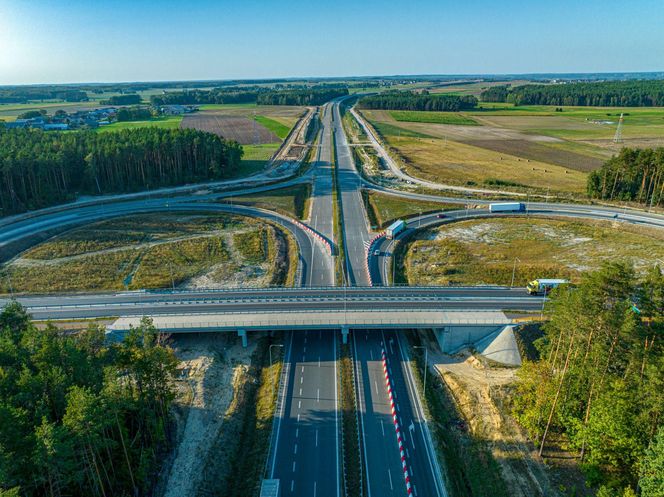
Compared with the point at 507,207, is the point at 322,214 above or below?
below

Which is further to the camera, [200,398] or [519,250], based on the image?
[519,250]

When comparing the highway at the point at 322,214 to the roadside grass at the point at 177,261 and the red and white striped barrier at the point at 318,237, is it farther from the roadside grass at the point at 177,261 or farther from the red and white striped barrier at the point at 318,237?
the roadside grass at the point at 177,261

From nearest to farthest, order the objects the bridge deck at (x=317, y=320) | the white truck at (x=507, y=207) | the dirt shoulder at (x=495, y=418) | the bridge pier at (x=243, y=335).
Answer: the dirt shoulder at (x=495, y=418)
the bridge deck at (x=317, y=320)
the bridge pier at (x=243, y=335)
the white truck at (x=507, y=207)

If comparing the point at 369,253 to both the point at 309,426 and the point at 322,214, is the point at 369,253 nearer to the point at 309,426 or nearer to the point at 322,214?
the point at 322,214

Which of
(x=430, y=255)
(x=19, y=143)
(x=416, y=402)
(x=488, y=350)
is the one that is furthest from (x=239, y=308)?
(x=19, y=143)

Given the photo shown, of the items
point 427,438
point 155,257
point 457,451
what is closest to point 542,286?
point 457,451

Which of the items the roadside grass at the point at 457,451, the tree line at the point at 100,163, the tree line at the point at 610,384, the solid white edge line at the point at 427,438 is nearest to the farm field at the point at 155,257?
the tree line at the point at 100,163

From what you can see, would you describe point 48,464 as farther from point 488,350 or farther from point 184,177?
point 184,177

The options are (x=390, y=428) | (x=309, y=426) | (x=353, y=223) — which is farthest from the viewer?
(x=353, y=223)
